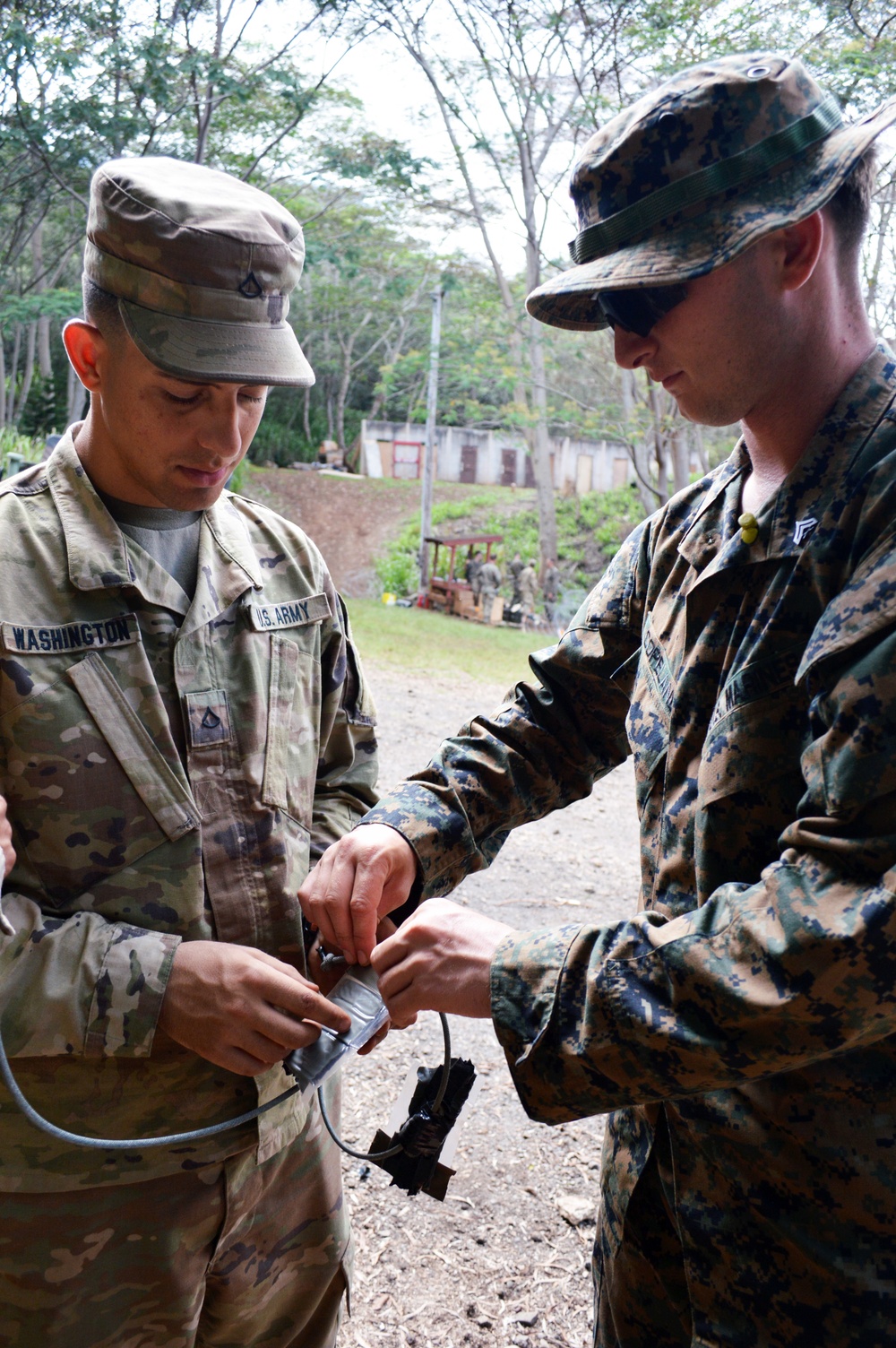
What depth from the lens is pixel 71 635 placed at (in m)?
1.77

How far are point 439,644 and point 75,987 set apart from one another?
41.6 feet

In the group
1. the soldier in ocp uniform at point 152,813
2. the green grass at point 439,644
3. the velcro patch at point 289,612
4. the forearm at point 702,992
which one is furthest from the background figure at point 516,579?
the forearm at point 702,992

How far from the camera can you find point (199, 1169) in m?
1.84

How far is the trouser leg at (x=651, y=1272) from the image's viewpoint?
65.7 inches

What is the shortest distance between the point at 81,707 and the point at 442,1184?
1.05 meters

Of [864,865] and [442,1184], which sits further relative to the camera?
[442,1184]

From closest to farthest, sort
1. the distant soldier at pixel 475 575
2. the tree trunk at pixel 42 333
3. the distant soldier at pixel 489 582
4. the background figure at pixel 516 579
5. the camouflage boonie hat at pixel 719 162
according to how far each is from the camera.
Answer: the camouflage boonie hat at pixel 719 162 < the tree trunk at pixel 42 333 < the distant soldier at pixel 489 582 < the distant soldier at pixel 475 575 < the background figure at pixel 516 579

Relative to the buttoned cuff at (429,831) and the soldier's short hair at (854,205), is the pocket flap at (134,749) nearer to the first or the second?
the buttoned cuff at (429,831)

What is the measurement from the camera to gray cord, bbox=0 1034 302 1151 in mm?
1574

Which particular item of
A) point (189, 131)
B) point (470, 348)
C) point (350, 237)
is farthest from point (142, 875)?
point (470, 348)

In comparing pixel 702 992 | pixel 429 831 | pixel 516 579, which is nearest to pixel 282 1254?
pixel 429 831

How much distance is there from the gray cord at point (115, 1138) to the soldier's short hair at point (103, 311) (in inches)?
46.3

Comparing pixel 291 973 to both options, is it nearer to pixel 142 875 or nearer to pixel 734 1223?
pixel 142 875

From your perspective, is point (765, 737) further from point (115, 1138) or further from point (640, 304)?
point (115, 1138)
